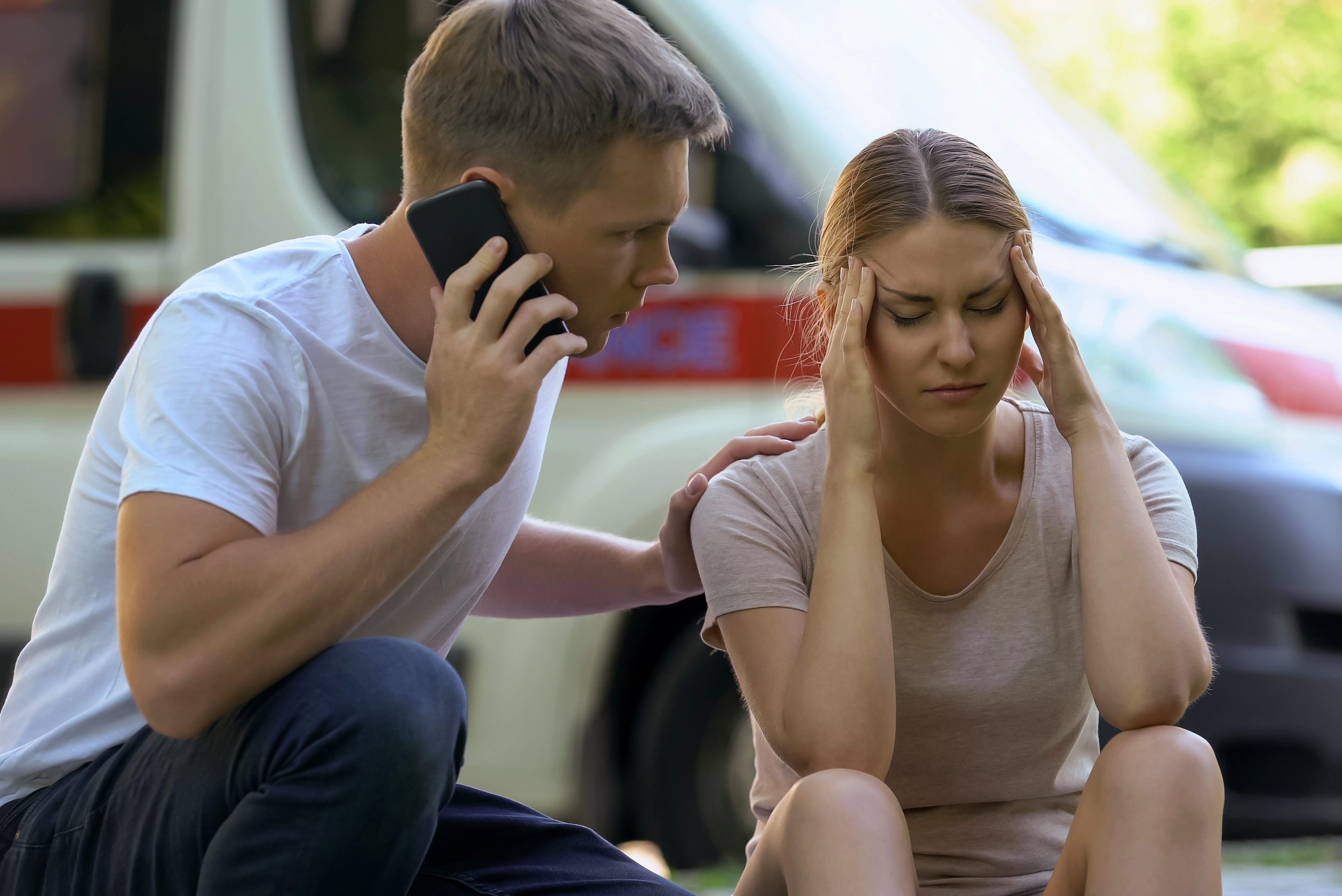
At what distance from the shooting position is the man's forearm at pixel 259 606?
5.86ft

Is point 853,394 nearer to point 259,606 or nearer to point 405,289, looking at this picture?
point 405,289

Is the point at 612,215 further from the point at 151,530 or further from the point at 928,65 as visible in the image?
the point at 928,65

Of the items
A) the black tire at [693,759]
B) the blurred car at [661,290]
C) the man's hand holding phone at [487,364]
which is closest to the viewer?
the man's hand holding phone at [487,364]

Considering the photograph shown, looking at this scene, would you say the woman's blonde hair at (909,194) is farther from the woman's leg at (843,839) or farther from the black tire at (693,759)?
the black tire at (693,759)


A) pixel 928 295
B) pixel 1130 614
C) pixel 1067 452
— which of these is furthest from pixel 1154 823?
pixel 928 295

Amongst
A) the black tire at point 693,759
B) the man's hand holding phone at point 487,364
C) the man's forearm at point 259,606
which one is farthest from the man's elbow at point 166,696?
the black tire at point 693,759

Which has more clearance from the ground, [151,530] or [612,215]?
[612,215]

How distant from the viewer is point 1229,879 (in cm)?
368

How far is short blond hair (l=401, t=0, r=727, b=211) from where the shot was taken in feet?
6.82

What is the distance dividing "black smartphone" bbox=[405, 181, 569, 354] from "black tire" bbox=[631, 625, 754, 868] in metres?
1.87

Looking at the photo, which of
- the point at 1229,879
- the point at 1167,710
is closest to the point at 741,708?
the point at 1229,879

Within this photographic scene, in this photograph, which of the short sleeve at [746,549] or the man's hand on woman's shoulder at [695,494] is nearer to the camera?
the short sleeve at [746,549]

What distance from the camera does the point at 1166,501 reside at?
2.40 m

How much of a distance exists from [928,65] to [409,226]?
6.61 ft
